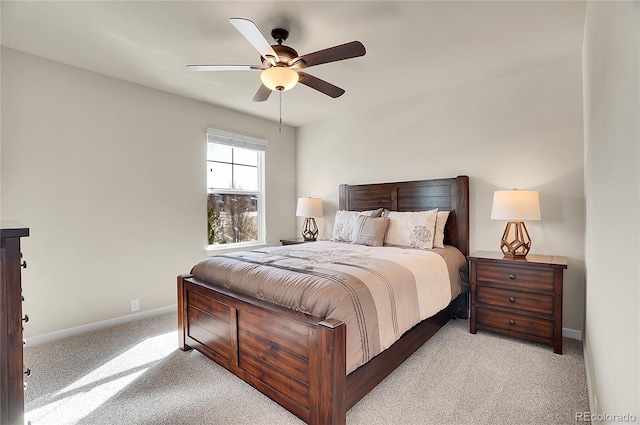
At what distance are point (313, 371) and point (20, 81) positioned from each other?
3504mm

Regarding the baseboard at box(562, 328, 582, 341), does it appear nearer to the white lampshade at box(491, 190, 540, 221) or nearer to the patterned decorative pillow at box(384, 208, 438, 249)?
the white lampshade at box(491, 190, 540, 221)

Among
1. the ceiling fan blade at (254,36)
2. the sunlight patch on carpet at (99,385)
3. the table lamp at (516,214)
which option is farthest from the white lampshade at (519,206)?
the sunlight patch on carpet at (99,385)

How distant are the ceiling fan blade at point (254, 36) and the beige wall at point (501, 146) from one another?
7.64ft

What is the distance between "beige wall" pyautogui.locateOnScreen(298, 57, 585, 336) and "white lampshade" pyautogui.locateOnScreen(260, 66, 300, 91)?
217 centimetres

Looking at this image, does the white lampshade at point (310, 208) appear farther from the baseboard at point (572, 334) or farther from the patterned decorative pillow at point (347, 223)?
the baseboard at point (572, 334)

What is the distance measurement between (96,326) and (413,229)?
3.48 metres

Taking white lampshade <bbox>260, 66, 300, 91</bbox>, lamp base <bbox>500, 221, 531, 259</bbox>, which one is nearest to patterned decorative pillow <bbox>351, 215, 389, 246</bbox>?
lamp base <bbox>500, 221, 531, 259</bbox>

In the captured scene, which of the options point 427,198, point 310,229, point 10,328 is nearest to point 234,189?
point 310,229

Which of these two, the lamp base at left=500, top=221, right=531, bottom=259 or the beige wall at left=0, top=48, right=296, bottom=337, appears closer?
the beige wall at left=0, top=48, right=296, bottom=337

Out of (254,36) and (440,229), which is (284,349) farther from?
(440,229)

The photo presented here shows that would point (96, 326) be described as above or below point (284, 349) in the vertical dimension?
below

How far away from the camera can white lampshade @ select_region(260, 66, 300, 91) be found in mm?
2217

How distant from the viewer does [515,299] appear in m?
2.75

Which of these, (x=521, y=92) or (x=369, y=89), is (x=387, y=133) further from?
(x=521, y=92)
